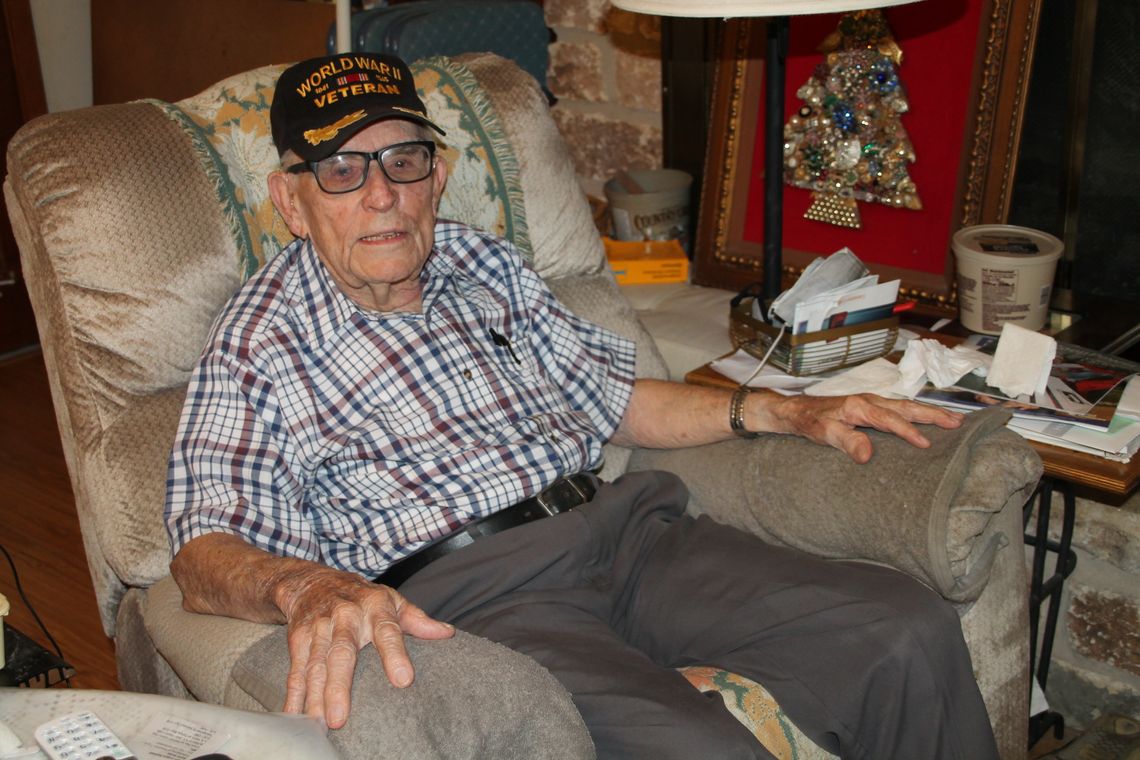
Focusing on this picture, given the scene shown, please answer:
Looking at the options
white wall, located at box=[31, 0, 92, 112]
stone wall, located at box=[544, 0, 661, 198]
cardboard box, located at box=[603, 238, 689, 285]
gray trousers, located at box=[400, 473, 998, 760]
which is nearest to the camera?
gray trousers, located at box=[400, 473, 998, 760]

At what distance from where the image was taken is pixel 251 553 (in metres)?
1.35

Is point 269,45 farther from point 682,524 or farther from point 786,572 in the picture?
point 786,572


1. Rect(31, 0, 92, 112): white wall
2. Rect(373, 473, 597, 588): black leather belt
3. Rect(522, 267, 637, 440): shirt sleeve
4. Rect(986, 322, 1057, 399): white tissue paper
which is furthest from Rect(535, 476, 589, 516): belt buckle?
Rect(31, 0, 92, 112): white wall

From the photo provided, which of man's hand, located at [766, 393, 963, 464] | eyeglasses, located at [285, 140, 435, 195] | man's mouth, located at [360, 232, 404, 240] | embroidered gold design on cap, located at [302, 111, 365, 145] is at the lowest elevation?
man's hand, located at [766, 393, 963, 464]

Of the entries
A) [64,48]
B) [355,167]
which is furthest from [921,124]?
[64,48]

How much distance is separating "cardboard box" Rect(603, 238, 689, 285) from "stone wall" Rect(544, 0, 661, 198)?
303 millimetres

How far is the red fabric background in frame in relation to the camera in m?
2.01

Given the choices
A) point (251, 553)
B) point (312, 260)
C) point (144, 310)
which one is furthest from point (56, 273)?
point (251, 553)

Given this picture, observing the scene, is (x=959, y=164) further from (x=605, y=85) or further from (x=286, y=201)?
(x=286, y=201)

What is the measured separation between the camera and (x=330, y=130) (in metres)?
1.51

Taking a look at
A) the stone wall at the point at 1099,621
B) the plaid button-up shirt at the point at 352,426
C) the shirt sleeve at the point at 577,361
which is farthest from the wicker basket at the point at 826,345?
the stone wall at the point at 1099,621

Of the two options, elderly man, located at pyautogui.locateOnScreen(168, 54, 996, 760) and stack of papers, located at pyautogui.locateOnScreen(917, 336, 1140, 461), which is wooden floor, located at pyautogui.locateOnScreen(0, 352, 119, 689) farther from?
stack of papers, located at pyautogui.locateOnScreen(917, 336, 1140, 461)

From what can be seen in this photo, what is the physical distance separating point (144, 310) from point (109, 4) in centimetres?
213

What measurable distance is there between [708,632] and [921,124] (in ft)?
3.56
